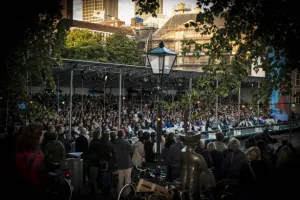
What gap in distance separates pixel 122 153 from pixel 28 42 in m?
3.22

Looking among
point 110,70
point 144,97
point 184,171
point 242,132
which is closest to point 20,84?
point 184,171

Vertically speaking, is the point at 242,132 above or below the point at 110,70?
below

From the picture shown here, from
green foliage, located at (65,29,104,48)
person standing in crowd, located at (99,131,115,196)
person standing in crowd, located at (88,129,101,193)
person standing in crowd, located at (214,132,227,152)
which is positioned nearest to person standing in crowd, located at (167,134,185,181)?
person standing in crowd, located at (214,132,227,152)

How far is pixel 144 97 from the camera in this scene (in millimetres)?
39844

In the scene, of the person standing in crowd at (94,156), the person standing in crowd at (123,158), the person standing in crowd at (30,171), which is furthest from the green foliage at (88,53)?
the person standing in crowd at (30,171)

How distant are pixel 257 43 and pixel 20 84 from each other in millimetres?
4977

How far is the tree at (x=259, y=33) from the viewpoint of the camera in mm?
5691

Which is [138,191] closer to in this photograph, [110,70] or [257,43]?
[257,43]

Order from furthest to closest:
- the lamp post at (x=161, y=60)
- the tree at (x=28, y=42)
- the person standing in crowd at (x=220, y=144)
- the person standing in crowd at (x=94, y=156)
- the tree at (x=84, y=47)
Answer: the tree at (x=84, y=47) < the person standing in crowd at (x=94, y=156) < the person standing in crowd at (x=220, y=144) < the lamp post at (x=161, y=60) < the tree at (x=28, y=42)

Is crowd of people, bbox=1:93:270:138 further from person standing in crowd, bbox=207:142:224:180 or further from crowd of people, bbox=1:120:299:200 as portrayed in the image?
person standing in crowd, bbox=207:142:224:180

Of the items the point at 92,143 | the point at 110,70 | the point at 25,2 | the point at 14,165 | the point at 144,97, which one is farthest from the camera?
the point at 144,97

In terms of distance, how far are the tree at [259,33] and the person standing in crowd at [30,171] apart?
8.83 ft

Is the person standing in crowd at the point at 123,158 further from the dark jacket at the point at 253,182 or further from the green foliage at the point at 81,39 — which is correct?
the green foliage at the point at 81,39

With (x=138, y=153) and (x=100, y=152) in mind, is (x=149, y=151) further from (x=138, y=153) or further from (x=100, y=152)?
(x=100, y=152)
